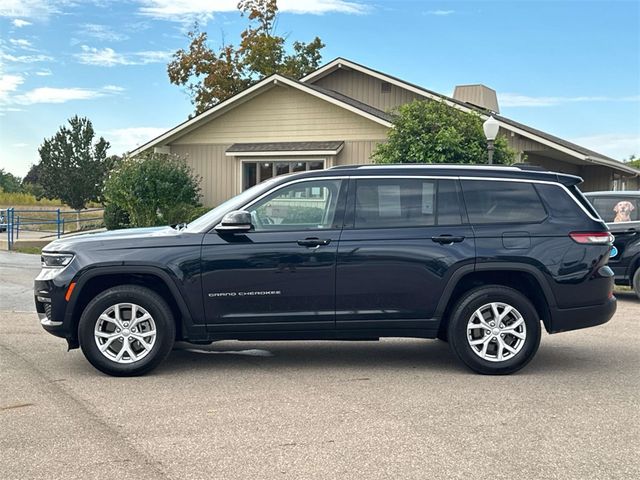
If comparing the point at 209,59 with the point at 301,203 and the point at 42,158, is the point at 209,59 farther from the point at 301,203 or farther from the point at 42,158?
the point at 301,203

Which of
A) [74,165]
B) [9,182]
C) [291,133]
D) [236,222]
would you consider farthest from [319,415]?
[9,182]

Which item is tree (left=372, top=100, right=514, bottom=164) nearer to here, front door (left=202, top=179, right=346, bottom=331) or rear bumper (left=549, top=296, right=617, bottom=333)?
rear bumper (left=549, top=296, right=617, bottom=333)

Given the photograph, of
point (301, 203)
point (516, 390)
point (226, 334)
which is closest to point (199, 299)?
point (226, 334)

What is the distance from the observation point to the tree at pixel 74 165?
41.3 m

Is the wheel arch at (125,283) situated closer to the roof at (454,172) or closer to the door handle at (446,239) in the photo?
the roof at (454,172)

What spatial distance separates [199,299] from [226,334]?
1.32ft

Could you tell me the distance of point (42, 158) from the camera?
42188mm

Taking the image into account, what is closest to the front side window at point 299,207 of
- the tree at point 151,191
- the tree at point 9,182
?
the tree at point 151,191

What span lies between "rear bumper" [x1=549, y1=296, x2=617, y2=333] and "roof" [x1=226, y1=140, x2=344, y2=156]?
1432 cm

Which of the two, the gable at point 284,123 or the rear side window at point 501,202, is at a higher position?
the gable at point 284,123

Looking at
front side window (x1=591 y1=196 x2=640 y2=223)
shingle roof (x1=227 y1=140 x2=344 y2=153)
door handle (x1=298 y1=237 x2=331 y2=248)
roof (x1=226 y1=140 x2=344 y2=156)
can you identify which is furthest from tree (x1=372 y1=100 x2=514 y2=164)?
door handle (x1=298 y1=237 x2=331 y2=248)

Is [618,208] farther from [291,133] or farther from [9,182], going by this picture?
[9,182]

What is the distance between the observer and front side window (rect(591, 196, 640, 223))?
11.0 m

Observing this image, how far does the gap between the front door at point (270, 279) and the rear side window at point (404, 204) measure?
39cm
